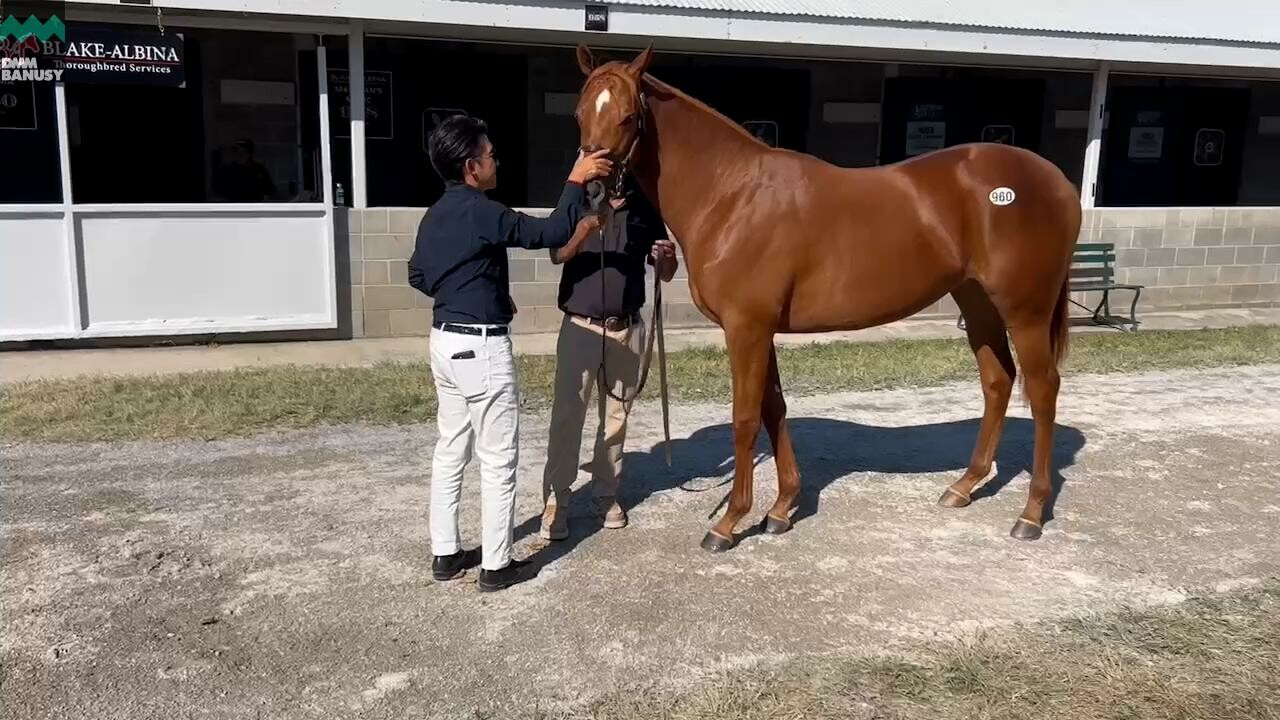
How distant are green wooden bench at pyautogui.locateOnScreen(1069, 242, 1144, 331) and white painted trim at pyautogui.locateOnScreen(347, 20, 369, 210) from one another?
696 cm

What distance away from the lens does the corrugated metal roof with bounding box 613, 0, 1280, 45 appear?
30.4 feet

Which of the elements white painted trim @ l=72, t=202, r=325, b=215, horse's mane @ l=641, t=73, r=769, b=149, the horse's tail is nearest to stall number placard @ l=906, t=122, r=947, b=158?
white painted trim @ l=72, t=202, r=325, b=215

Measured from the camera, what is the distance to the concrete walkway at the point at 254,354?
748 cm

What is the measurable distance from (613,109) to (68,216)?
608 centimetres

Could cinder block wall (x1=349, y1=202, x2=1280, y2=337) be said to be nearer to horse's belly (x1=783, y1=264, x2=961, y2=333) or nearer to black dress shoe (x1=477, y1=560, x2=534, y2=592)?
horse's belly (x1=783, y1=264, x2=961, y2=333)

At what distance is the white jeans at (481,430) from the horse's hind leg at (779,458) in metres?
1.31

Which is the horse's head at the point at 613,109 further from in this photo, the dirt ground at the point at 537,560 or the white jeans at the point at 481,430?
the dirt ground at the point at 537,560

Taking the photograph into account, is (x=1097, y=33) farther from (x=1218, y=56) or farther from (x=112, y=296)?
(x=112, y=296)

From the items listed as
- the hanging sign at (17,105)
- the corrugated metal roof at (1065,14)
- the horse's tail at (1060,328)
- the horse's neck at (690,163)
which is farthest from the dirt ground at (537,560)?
the hanging sign at (17,105)

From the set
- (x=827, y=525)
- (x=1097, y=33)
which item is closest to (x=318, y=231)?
(x=827, y=525)

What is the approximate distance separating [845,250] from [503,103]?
806 cm

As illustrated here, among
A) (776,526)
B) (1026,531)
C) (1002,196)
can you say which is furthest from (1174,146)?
(776,526)

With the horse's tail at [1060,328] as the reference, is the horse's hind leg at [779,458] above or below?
below

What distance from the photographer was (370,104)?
11016 mm
